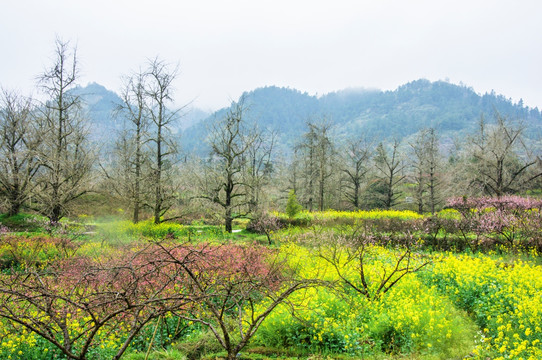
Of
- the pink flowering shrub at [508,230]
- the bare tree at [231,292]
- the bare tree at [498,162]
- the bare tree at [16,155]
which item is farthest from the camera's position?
the bare tree at [498,162]

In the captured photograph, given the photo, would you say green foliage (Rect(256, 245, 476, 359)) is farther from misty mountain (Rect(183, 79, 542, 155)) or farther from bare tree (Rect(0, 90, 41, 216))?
misty mountain (Rect(183, 79, 542, 155))

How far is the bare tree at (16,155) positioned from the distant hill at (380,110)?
11201cm

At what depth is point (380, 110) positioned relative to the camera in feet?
572

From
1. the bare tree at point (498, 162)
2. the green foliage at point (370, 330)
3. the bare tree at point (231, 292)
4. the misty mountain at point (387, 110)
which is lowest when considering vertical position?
the green foliage at point (370, 330)

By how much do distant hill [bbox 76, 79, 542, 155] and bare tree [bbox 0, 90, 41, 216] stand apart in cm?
11201

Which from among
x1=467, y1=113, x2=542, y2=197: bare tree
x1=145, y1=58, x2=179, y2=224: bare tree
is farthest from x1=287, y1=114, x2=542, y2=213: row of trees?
x1=145, y1=58, x2=179, y2=224: bare tree

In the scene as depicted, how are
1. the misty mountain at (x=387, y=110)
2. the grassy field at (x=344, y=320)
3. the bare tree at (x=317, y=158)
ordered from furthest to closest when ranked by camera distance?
the misty mountain at (x=387, y=110)
the bare tree at (x=317, y=158)
the grassy field at (x=344, y=320)

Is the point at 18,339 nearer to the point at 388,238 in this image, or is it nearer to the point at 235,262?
the point at 235,262

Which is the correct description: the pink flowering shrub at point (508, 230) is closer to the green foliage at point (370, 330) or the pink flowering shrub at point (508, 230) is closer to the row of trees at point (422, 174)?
the green foliage at point (370, 330)

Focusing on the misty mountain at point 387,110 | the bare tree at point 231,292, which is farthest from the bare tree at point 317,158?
the misty mountain at point 387,110

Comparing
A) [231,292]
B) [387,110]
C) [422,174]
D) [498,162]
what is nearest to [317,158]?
[422,174]

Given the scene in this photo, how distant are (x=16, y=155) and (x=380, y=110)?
6836 inches

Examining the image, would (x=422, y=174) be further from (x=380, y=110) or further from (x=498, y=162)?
(x=380, y=110)

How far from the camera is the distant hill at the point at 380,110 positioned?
5782 inches
